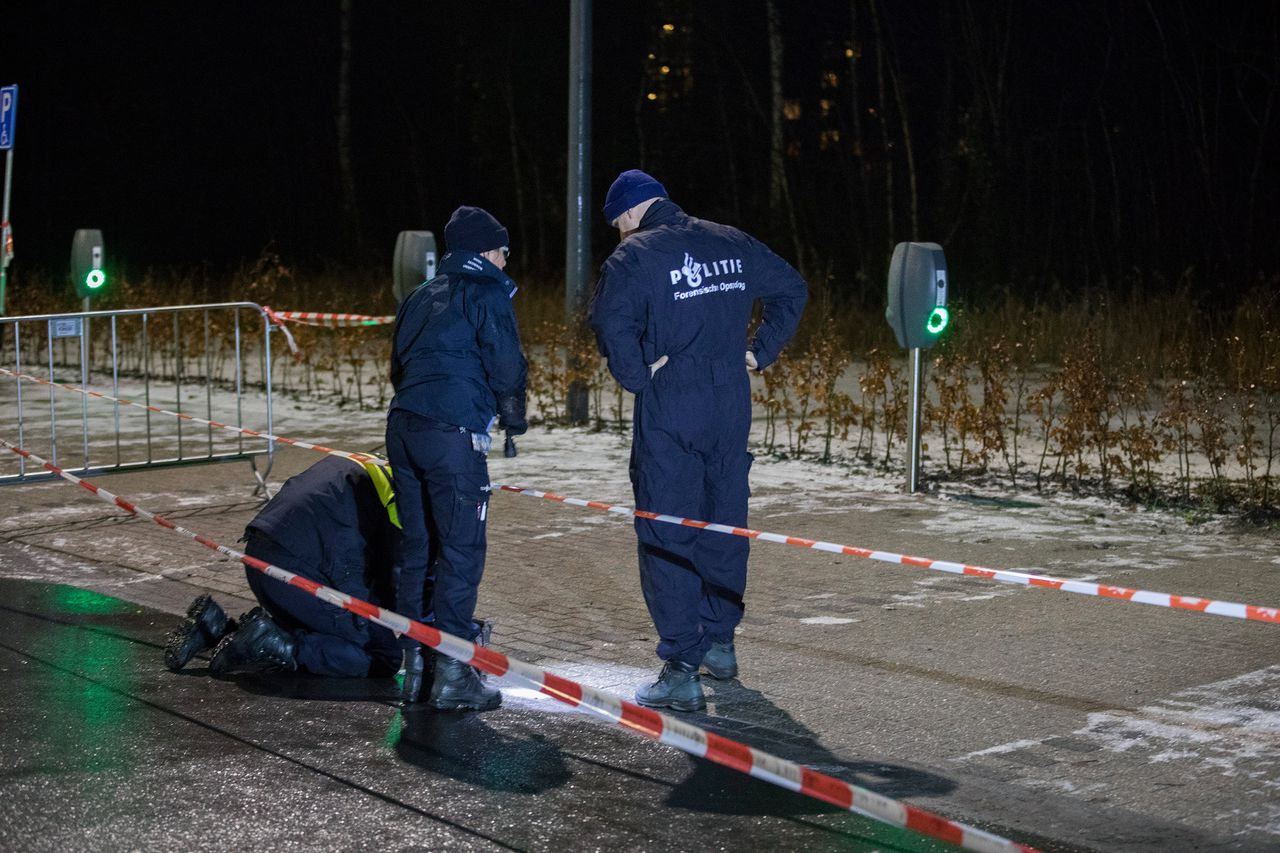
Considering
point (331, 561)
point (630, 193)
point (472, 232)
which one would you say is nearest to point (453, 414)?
point (472, 232)

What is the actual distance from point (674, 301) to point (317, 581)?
1.77m

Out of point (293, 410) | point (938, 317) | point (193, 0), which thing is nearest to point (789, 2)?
point (193, 0)

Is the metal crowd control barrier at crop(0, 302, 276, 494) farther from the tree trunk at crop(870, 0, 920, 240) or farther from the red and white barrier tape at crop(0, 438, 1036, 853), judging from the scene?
the tree trunk at crop(870, 0, 920, 240)

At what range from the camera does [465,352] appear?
19.9 ft

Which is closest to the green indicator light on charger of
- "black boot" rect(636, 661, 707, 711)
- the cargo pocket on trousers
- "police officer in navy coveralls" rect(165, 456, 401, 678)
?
"police officer in navy coveralls" rect(165, 456, 401, 678)

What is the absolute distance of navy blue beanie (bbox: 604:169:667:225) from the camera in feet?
20.6

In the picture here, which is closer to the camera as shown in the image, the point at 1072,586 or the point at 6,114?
the point at 1072,586

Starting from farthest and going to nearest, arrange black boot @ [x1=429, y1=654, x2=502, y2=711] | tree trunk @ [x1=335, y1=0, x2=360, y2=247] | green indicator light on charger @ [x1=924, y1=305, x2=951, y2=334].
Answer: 1. tree trunk @ [x1=335, y1=0, x2=360, y2=247]
2. green indicator light on charger @ [x1=924, y1=305, x2=951, y2=334]
3. black boot @ [x1=429, y1=654, x2=502, y2=711]

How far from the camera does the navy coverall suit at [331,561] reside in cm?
644

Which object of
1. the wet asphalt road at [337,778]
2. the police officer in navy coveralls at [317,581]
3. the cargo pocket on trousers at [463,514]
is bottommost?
the wet asphalt road at [337,778]

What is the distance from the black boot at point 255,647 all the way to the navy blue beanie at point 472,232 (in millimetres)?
1591

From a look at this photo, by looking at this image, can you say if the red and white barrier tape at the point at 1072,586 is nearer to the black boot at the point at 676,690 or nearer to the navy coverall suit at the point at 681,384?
the navy coverall suit at the point at 681,384

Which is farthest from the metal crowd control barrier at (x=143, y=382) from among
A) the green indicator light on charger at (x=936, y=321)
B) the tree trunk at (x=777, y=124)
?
the tree trunk at (x=777, y=124)

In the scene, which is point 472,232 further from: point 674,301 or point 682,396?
point 682,396
